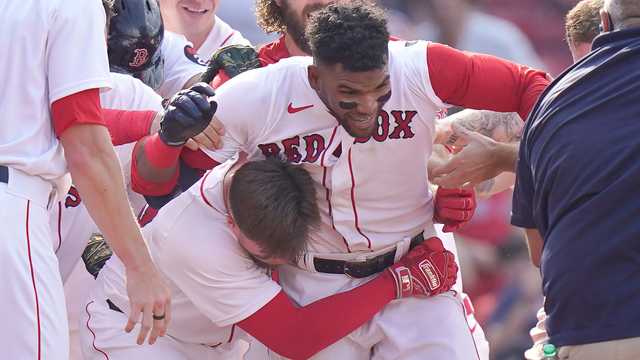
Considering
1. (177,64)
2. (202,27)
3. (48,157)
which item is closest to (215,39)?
(202,27)

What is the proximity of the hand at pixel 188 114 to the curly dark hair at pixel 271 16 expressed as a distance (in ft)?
3.67

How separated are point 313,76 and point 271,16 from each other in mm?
1233

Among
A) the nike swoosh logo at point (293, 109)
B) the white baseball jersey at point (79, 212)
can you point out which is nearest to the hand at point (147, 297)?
the nike swoosh logo at point (293, 109)

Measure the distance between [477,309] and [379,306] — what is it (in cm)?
292

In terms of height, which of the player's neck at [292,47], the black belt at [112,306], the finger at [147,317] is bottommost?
the black belt at [112,306]

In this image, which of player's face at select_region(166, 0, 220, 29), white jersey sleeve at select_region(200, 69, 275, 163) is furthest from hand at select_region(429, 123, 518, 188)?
player's face at select_region(166, 0, 220, 29)

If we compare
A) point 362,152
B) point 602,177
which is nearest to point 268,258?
point 362,152

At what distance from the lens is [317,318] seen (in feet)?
13.4

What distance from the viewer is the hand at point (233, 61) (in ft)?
15.3

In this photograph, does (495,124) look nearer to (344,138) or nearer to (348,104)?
(344,138)

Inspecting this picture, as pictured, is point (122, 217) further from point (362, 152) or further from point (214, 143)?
point (362, 152)

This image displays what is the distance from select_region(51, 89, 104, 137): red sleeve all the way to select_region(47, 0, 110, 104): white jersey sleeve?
0.07 feet

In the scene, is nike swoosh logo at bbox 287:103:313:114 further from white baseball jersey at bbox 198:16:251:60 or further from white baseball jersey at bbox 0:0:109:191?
white baseball jersey at bbox 198:16:251:60

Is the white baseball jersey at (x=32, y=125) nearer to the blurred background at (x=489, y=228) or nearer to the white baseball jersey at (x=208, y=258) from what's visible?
the white baseball jersey at (x=208, y=258)
